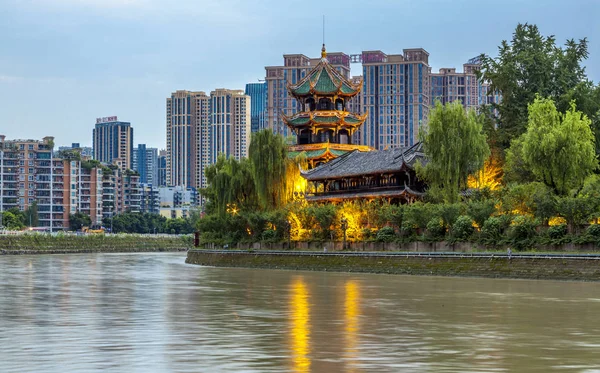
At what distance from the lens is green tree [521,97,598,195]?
46.7 meters

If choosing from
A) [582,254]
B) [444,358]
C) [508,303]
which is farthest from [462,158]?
[444,358]

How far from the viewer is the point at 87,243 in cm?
11606

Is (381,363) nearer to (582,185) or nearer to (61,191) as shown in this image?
(582,185)

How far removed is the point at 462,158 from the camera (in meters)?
53.1

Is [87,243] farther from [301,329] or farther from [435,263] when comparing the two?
[301,329]

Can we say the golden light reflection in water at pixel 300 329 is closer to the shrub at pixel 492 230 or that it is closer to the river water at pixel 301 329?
the river water at pixel 301 329

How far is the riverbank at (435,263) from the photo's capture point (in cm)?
3953

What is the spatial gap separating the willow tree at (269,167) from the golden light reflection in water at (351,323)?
2899cm

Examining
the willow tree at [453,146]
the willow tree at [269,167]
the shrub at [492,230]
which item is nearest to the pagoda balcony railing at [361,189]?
the willow tree at [269,167]

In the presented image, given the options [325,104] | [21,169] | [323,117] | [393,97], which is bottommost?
[323,117]

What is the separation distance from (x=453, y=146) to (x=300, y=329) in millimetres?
34346

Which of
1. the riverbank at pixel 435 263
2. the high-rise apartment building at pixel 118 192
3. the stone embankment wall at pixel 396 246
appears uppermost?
the high-rise apartment building at pixel 118 192

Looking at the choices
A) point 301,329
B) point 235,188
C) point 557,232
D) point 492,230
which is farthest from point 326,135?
point 301,329

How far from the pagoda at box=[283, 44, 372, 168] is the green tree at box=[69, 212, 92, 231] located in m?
83.9
